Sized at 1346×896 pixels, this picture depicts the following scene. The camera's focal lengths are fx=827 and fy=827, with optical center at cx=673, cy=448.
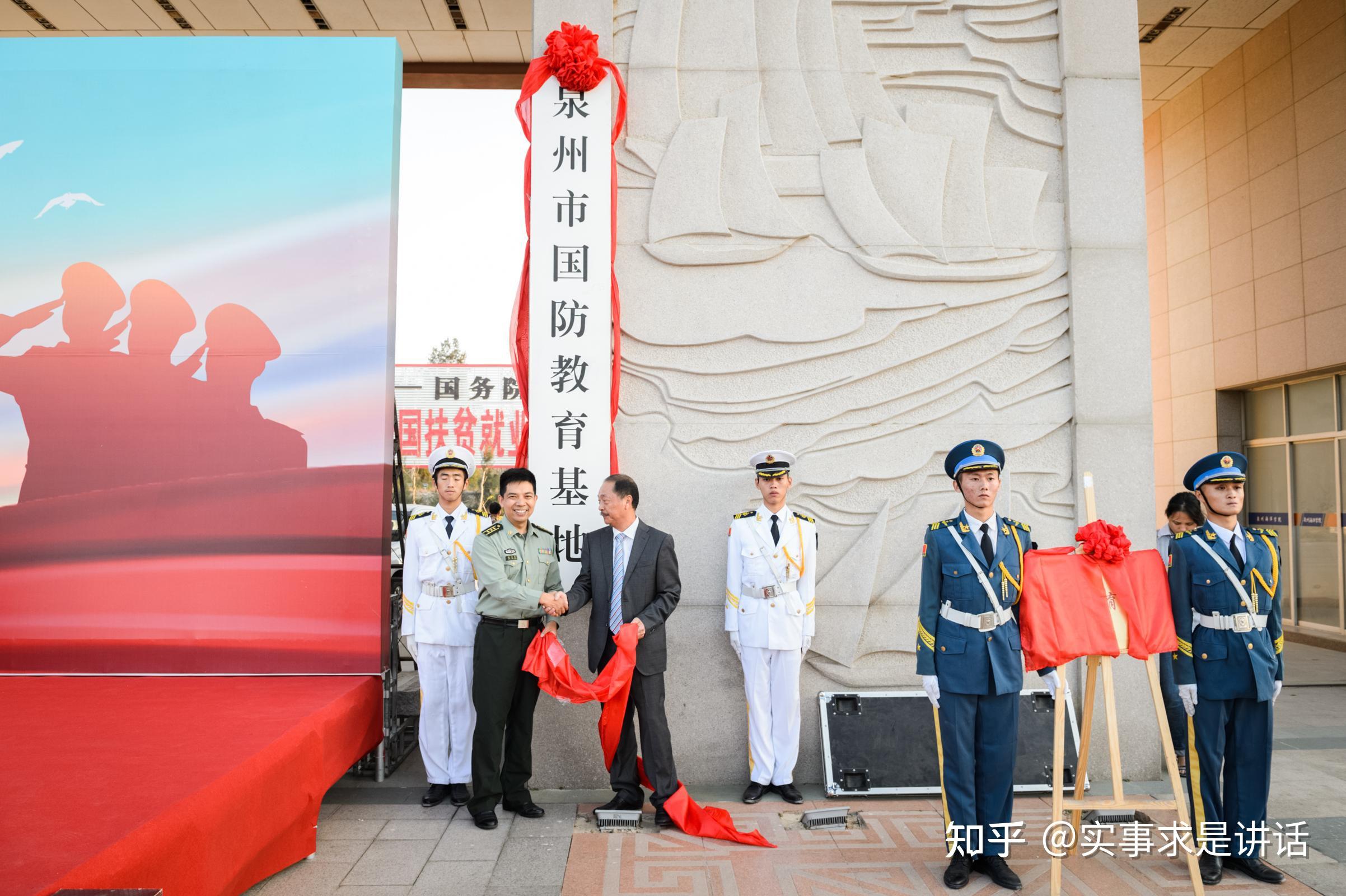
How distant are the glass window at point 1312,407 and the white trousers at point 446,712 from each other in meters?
7.62

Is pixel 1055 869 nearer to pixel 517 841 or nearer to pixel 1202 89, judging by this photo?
pixel 517 841

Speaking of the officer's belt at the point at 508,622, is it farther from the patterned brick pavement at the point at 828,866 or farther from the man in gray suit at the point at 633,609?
the patterned brick pavement at the point at 828,866


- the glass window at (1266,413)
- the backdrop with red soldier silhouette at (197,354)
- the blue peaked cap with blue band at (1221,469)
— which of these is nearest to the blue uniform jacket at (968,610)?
the blue peaked cap with blue band at (1221,469)

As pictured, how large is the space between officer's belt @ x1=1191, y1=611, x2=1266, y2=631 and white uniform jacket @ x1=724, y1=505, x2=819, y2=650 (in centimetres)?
148

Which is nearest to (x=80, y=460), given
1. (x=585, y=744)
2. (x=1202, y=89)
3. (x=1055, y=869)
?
(x=585, y=744)

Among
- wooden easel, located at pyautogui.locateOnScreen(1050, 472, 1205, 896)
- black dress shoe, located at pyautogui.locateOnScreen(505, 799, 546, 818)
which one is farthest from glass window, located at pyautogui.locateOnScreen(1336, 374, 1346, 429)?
black dress shoe, located at pyautogui.locateOnScreen(505, 799, 546, 818)

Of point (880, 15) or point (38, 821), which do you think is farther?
point (880, 15)

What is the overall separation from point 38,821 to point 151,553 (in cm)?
203

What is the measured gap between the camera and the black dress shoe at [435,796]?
3.55 metres

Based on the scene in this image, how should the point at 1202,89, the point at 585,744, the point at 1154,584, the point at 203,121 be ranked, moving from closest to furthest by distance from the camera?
1. the point at 1154,584
2. the point at 585,744
3. the point at 203,121
4. the point at 1202,89

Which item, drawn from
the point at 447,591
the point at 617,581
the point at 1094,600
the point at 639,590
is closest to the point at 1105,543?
the point at 1094,600

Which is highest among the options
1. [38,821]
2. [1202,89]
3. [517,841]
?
[1202,89]

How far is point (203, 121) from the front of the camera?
4.03 metres

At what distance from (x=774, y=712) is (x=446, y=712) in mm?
1454
